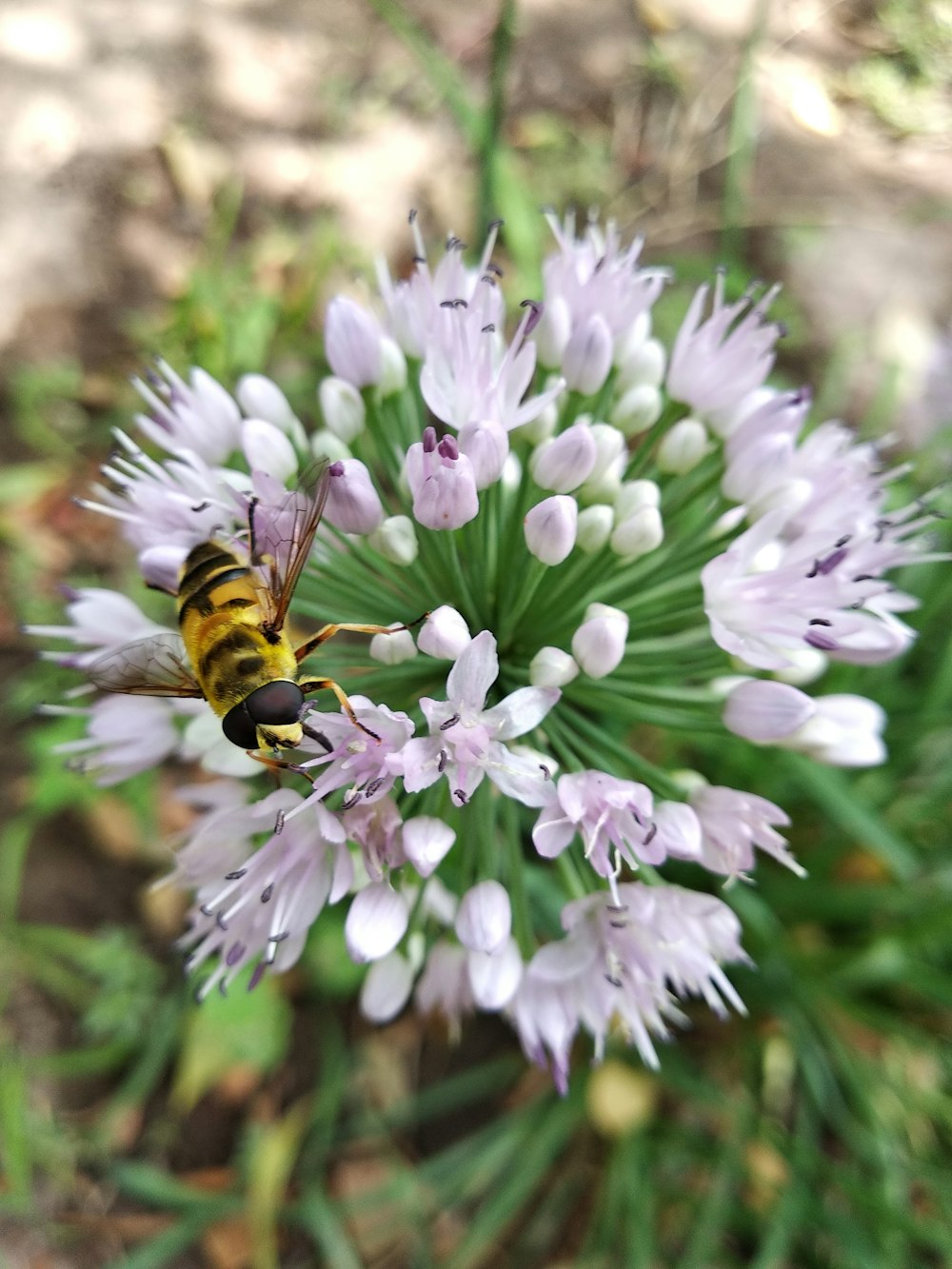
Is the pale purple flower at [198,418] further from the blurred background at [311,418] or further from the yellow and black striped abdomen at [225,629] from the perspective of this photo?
the blurred background at [311,418]

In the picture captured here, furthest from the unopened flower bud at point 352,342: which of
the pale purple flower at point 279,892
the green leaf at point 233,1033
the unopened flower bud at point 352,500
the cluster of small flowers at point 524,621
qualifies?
the green leaf at point 233,1033

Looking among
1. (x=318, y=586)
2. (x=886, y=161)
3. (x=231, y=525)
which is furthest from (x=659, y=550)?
(x=886, y=161)

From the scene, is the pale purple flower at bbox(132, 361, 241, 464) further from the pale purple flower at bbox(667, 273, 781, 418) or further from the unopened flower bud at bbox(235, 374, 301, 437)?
the pale purple flower at bbox(667, 273, 781, 418)

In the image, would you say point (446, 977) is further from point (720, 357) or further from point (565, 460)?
point (720, 357)

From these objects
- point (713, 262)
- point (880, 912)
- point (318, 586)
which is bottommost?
point (880, 912)

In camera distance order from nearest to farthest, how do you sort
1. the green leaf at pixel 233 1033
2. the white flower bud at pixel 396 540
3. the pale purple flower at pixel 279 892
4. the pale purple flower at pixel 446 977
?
the pale purple flower at pixel 279 892, the white flower bud at pixel 396 540, the pale purple flower at pixel 446 977, the green leaf at pixel 233 1033

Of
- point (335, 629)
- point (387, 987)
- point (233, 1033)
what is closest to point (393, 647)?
point (335, 629)

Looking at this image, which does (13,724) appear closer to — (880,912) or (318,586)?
(318,586)
